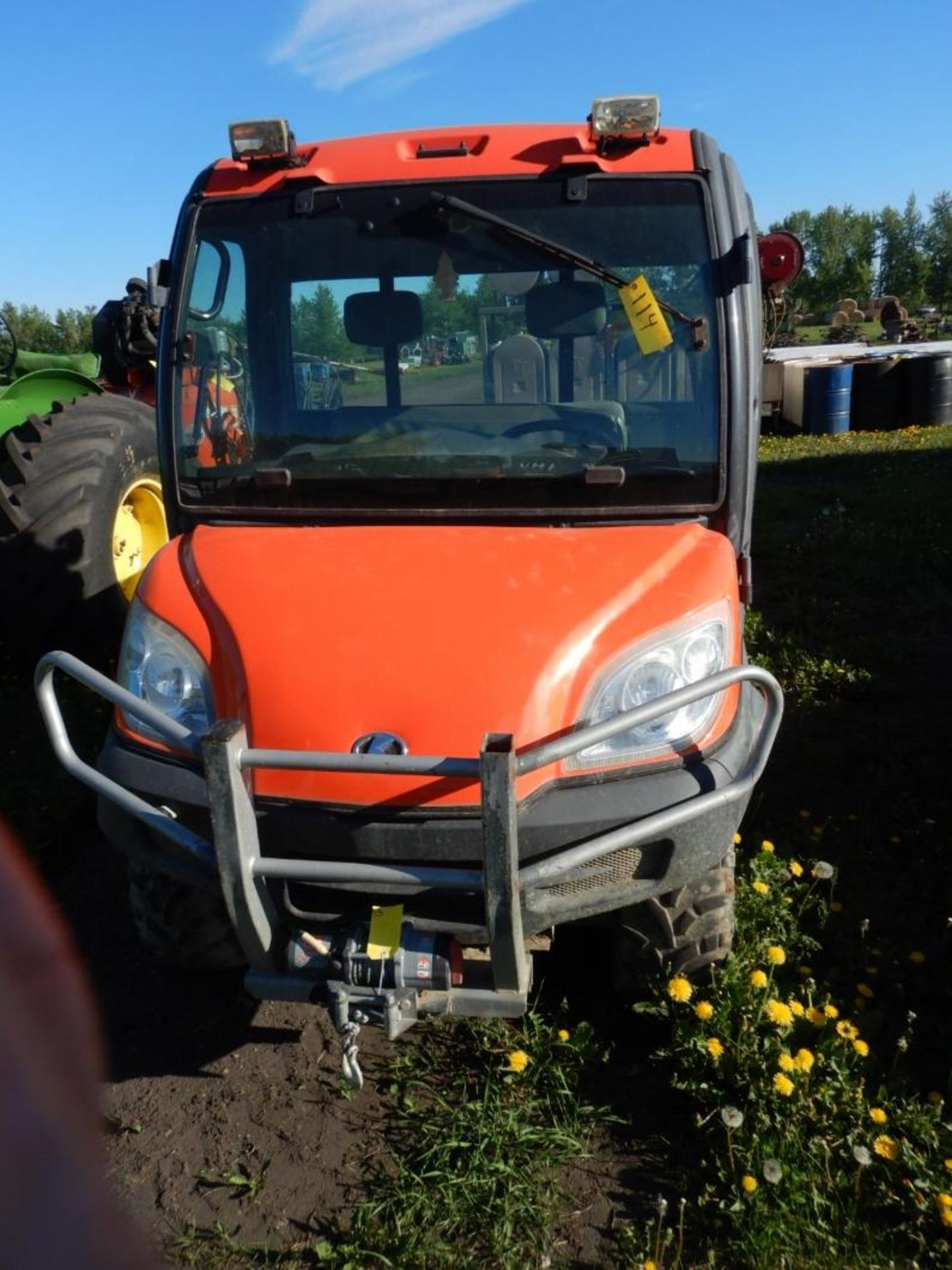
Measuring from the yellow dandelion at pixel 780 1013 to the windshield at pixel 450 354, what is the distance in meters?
1.31

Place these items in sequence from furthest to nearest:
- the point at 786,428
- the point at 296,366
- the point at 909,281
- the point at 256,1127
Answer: the point at 909,281, the point at 786,428, the point at 296,366, the point at 256,1127

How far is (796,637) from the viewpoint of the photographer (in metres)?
5.36

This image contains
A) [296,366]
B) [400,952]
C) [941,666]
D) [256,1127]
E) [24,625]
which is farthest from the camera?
[941,666]

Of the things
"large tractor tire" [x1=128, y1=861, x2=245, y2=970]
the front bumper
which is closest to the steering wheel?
the front bumper

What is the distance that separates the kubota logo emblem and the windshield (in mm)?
870

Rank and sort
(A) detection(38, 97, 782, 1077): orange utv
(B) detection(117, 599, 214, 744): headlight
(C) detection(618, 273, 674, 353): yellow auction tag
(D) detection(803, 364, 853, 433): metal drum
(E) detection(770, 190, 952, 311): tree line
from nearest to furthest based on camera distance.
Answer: (A) detection(38, 97, 782, 1077): orange utv < (B) detection(117, 599, 214, 744): headlight < (C) detection(618, 273, 674, 353): yellow auction tag < (D) detection(803, 364, 853, 433): metal drum < (E) detection(770, 190, 952, 311): tree line

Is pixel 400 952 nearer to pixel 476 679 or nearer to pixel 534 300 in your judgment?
pixel 476 679

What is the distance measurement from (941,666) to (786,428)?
31.9ft

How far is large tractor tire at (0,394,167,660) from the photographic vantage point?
14.6 ft

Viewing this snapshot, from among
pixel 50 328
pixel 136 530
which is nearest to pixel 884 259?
pixel 50 328

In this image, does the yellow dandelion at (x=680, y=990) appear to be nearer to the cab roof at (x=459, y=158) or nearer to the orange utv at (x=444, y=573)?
the orange utv at (x=444, y=573)

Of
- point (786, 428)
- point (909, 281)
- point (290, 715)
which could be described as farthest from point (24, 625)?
point (909, 281)

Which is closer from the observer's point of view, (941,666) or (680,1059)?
(680,1059)

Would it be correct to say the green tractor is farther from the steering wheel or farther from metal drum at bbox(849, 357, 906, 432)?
metal drum at bbox(849, 357, 906, 432)
